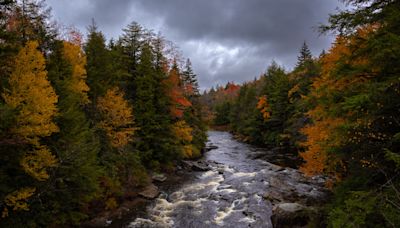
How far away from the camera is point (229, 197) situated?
23.3 m

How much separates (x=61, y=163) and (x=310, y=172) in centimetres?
1447

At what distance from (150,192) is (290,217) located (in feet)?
39.5

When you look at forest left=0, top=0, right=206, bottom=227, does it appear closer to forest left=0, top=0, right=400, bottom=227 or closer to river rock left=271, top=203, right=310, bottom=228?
forest left=0, top=0, right=400, bottom=227

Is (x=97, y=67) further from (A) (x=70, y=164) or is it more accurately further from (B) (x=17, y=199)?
(B) (x=17, y=199)

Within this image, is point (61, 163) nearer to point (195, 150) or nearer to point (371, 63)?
point (371, 63)

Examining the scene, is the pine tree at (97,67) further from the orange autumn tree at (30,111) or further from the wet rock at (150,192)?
the orange autumn tree at (30,111)

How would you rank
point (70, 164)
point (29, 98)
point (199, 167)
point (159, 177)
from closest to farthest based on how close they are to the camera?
point (29, 98)
point (70, 164)
point (159, 177)
point (199, 167)

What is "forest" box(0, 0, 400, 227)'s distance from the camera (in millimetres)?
8812

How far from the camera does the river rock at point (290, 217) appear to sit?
15.9m

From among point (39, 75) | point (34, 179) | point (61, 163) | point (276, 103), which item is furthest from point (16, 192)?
point (276, 103)

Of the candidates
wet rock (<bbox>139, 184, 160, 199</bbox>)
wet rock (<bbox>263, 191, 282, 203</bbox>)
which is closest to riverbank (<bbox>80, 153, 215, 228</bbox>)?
wet rock (<bbox>139, 184, 160, 199</bbox>)

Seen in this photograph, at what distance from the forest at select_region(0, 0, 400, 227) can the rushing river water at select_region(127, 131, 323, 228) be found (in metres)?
3.01

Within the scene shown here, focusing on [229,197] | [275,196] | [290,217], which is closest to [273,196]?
[275,196]

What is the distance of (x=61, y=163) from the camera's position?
55.4 feet
